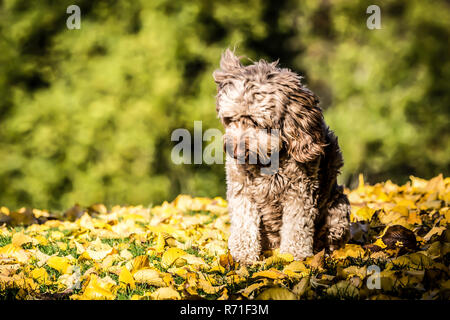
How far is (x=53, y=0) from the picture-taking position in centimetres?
876

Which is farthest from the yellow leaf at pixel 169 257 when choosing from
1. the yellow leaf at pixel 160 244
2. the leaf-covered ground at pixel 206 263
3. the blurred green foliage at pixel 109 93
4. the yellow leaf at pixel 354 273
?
the blurred green foliage at pixel 109 93

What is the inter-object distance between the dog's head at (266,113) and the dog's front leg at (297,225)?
0.34m

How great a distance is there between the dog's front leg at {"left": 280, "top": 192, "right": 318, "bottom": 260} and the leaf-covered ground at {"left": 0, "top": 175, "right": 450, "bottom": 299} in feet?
0.30

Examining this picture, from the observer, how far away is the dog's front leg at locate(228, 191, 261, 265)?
143 inches

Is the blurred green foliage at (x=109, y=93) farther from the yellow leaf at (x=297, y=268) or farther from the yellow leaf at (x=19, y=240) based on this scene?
the yellow leaf at (x=297, y=268)

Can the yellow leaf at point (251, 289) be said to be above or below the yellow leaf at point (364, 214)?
below

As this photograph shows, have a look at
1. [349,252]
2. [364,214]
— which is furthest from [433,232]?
[364,214]

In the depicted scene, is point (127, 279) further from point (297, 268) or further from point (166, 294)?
point (297, 268)

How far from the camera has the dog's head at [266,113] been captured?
11.0 feet

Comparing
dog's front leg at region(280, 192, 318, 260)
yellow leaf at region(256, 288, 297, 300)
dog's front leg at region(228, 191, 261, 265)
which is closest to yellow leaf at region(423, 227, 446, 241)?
dog's front leg at region(280, 192, 318, 260)

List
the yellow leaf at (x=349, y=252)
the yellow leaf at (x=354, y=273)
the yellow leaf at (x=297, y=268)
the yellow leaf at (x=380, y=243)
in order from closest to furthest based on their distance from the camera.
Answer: the yellow leaf at (x=354, y=273), the yellow leaf at (x=297, y=268), the yellow leaf at (x=349, y=252), the yellow leaf at (x=380, y=243)

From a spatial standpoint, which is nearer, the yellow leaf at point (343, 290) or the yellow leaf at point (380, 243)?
the yellow leaf at point (343, 290)
